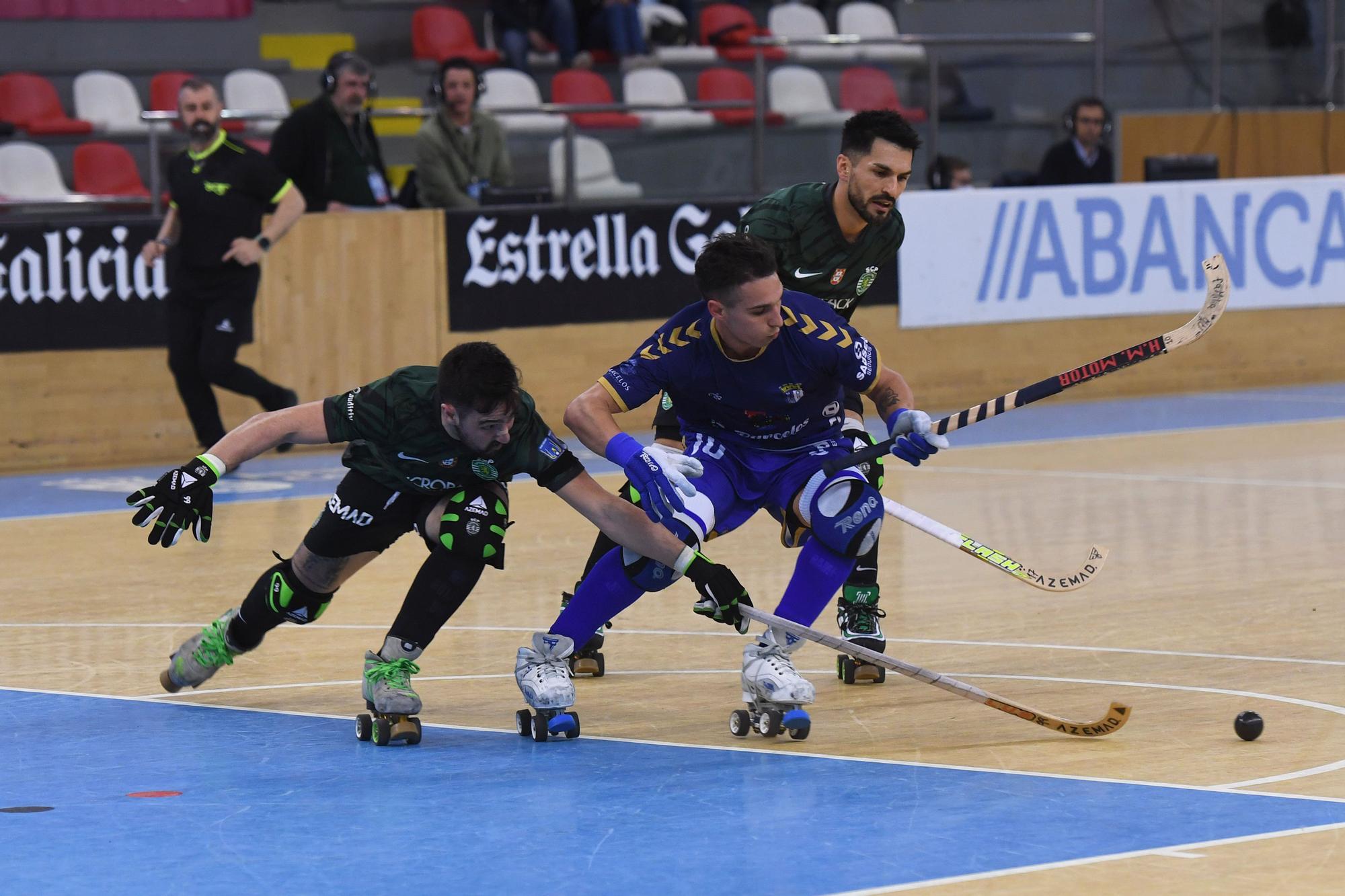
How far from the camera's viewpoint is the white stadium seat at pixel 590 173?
564 inches

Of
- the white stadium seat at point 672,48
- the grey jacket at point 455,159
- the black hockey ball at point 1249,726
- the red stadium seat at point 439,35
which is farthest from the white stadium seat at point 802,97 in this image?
the black hockey ball at point 1249,726

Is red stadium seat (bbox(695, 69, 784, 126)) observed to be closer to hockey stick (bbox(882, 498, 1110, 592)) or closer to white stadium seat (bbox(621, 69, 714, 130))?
white stadium seat (bbox(621, 69, 714, 130))

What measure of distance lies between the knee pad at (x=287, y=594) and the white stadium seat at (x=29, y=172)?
25.8ft

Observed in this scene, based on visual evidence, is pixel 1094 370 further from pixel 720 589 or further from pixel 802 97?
pixel 802 97

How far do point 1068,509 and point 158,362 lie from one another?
18.7 feet

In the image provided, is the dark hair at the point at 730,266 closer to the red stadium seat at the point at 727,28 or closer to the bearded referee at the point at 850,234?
the bearded referee at the point at 850,234

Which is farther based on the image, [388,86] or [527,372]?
[388,86]

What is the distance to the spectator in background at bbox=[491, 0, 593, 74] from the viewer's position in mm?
16906

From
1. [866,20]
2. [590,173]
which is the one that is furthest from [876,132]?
[866,20]

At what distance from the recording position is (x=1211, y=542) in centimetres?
1013

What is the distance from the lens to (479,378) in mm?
6016

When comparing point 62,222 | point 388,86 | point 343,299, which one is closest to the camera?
point 62,222

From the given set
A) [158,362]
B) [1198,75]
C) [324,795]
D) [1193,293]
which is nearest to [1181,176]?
[1193,293]

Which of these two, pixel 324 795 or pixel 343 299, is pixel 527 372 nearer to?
pixel 343 299
